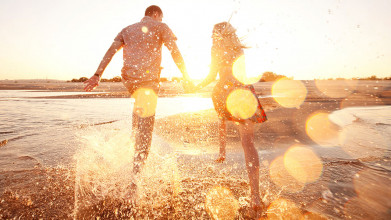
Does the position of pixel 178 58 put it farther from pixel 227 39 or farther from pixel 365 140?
pixel 365 140

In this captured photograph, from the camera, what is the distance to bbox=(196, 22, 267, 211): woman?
93.9 inches

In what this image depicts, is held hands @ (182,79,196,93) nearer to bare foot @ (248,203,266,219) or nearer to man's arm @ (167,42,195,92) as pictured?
man's arm @ (167,42,195,92)

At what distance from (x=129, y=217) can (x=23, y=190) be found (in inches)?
56.7

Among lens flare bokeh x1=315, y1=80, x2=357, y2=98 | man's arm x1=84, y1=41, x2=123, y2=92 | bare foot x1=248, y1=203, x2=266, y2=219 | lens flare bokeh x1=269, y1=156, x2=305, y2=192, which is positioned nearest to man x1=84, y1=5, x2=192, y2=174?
man's arm x1=84, y1=41, x2=123, y2=92

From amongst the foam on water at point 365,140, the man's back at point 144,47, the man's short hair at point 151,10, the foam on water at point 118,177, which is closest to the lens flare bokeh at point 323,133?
the foam on water at point 365,140

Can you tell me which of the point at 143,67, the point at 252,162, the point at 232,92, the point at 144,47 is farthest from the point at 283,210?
the point at 144,47

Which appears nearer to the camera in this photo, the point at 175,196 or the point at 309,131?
the point at 175,196

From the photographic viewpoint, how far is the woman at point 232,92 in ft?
7.82

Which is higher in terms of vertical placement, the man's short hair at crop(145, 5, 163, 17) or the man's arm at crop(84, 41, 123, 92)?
the man's short hair at crop(145, 5, 163, 17)

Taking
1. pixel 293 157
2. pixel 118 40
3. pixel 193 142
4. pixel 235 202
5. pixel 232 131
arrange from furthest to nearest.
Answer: pixel 232 131 → pixel 193 142 → pixel 293 157 → pixel 118 40 → pixel 235 202

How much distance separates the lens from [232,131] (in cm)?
634

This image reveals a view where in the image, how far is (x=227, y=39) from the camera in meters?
2.62

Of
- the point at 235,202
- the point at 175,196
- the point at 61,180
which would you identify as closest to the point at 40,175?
the point at 61,180

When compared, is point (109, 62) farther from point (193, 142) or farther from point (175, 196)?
point (193, 142)
